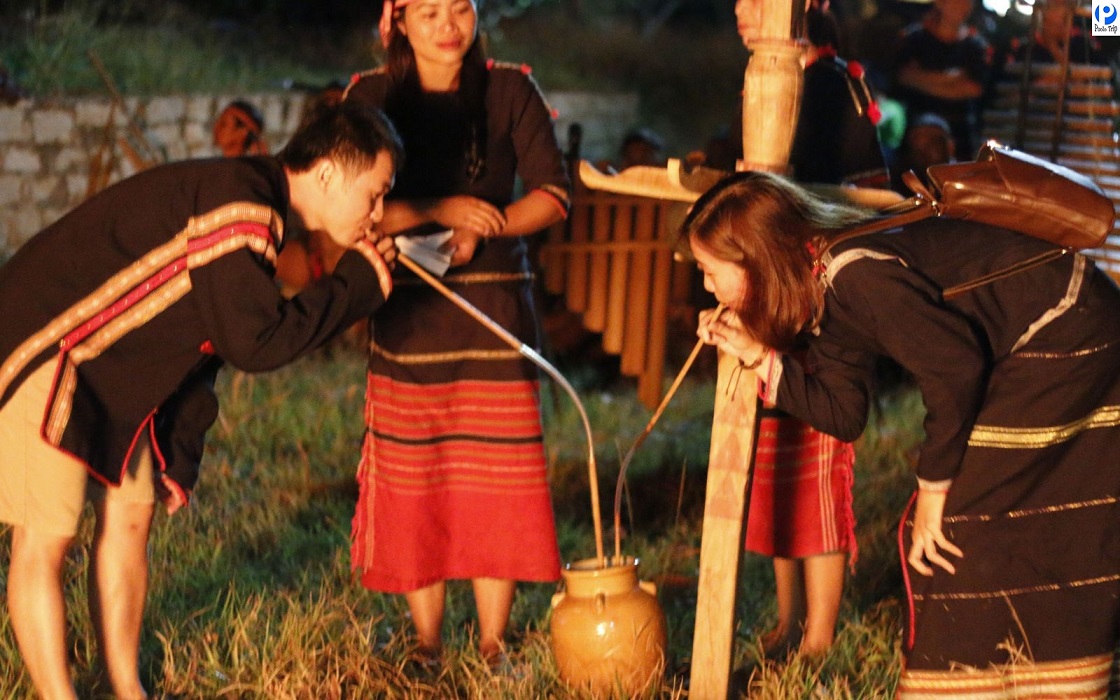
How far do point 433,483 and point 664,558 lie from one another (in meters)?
1.39

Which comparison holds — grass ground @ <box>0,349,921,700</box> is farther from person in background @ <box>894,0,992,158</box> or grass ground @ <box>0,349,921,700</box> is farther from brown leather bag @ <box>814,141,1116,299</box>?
person in background @ <box>894,0,992,158</box>

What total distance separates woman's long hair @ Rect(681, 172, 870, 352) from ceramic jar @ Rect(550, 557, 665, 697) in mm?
821

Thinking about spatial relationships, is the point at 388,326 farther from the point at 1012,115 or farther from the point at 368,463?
the point at 1012,115

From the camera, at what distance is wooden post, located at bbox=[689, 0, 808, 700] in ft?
10.6

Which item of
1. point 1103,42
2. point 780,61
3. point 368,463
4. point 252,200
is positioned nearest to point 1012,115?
point 1103,42

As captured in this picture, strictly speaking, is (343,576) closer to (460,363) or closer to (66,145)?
(460,363)

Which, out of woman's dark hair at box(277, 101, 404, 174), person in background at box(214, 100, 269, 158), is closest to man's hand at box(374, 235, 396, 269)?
woman's dark hair at box(277, 101, 404, 174)

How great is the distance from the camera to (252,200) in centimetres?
326

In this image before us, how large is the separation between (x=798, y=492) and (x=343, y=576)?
5.51 feet

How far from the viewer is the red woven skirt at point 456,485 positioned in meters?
4.03

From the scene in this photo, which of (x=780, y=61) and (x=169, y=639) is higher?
(x=780, y=61)
